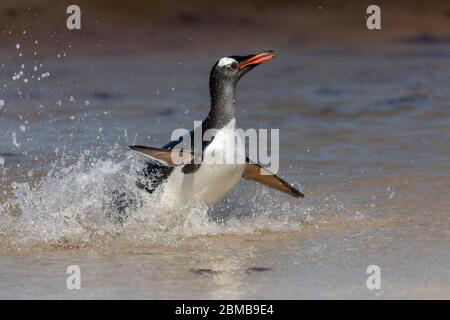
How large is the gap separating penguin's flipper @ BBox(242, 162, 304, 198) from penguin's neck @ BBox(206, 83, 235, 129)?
1.23 feet

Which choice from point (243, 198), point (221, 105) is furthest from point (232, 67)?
point (243, 198)

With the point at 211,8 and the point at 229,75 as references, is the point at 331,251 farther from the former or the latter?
the point at 211,8

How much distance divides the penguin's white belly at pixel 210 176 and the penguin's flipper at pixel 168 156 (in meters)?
0.08

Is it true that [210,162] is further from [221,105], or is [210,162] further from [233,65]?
[233,65]

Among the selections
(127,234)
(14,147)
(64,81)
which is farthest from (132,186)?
(64,81)

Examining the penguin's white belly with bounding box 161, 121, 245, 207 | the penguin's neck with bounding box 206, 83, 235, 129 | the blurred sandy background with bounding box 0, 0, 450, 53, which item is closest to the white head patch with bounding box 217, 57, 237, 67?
the penguin's neck with bounding box 206, 83, 235, 129

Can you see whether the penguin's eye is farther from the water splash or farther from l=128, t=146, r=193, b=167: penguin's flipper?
the water splash

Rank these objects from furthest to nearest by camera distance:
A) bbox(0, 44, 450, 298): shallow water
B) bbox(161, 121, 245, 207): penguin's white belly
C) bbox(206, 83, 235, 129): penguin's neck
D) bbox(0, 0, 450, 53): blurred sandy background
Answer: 1. bbox(0, 0, 450, 53): blurred sandy background
2. bbox(206, 83, 235, 129): penguin's neck
3. bbox(161, 121, 245, 207): penguin's white belly
4. bbox(0, 44, 450, 298): shallow water

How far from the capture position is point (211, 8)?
1541 cm

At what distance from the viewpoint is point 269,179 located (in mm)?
6434

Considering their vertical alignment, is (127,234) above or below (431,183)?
below

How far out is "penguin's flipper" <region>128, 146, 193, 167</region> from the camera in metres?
5.80

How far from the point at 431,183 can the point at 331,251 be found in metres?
1.91

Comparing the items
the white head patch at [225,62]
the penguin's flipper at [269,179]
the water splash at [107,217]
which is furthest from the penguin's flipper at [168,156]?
the white head patch at [225,62]
